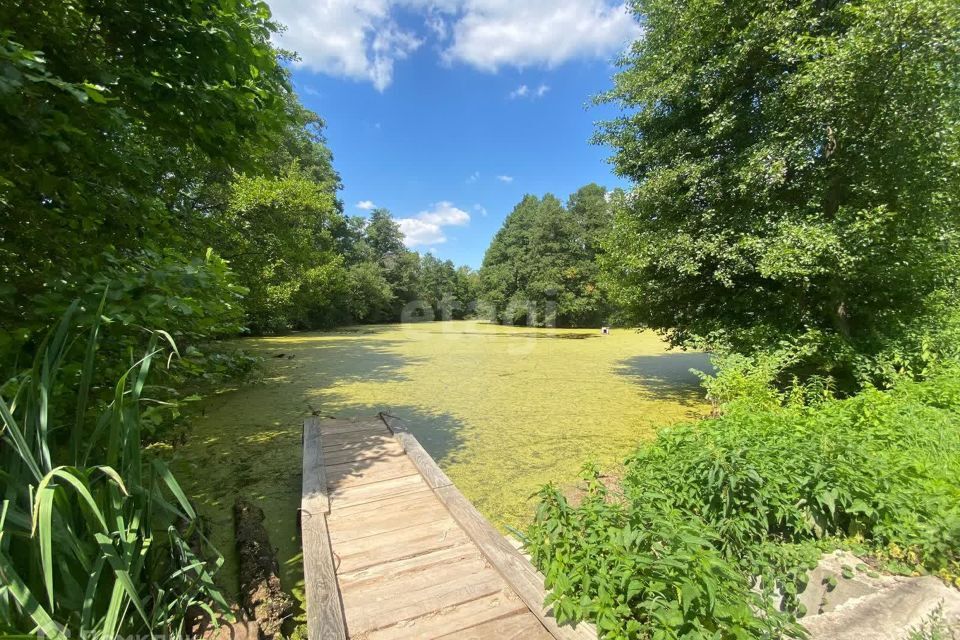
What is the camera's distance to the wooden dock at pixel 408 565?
127 centimetres

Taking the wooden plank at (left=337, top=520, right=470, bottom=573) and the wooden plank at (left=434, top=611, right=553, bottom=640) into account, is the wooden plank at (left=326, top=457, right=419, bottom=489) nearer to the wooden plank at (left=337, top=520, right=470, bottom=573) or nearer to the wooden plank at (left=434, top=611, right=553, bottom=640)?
the wooden plank at (left=337, top=520, right=470, bottom=573)

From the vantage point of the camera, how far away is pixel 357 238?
2725cm

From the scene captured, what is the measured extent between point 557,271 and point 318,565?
18819 millimetres

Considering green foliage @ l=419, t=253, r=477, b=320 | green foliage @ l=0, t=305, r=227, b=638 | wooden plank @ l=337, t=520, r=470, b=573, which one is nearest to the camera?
green foliage @ l=0, t=305, r=227, b=638

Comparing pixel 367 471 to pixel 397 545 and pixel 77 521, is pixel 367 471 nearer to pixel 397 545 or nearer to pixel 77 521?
pixel 397 545

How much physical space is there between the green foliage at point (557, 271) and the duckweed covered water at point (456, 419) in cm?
1083

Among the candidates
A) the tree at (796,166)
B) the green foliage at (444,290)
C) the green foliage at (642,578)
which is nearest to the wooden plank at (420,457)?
the green foliage at (642,578)

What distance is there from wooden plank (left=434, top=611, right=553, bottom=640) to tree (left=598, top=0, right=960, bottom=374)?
12.5 ft

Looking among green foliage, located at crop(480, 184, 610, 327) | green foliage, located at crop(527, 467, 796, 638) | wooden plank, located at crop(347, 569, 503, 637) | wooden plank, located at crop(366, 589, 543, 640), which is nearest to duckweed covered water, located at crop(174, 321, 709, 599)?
wooden plank, located at crop(347, 569, 503, 637)

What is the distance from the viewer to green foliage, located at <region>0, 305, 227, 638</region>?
2.89 ft

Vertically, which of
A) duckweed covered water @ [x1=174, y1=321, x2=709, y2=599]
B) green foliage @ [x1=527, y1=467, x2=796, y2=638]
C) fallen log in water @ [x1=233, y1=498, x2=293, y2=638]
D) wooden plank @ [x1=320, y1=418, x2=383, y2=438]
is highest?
green foliage @ [x1=527, y1=467, x2=796, y2=638]

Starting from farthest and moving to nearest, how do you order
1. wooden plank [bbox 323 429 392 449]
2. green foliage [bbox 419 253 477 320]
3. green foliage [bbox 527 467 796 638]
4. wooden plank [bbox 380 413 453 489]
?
green foliage [bbox 419 253 477 320] → wooden plank [bbox 323 429 392 449] → wooden plank [bbox 380 413 453 489] → green foliage [bbox 527 467 796 638]

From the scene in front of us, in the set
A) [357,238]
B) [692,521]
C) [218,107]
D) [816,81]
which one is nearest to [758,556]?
[692,521]

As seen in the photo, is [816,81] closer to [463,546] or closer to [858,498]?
[858,498]
